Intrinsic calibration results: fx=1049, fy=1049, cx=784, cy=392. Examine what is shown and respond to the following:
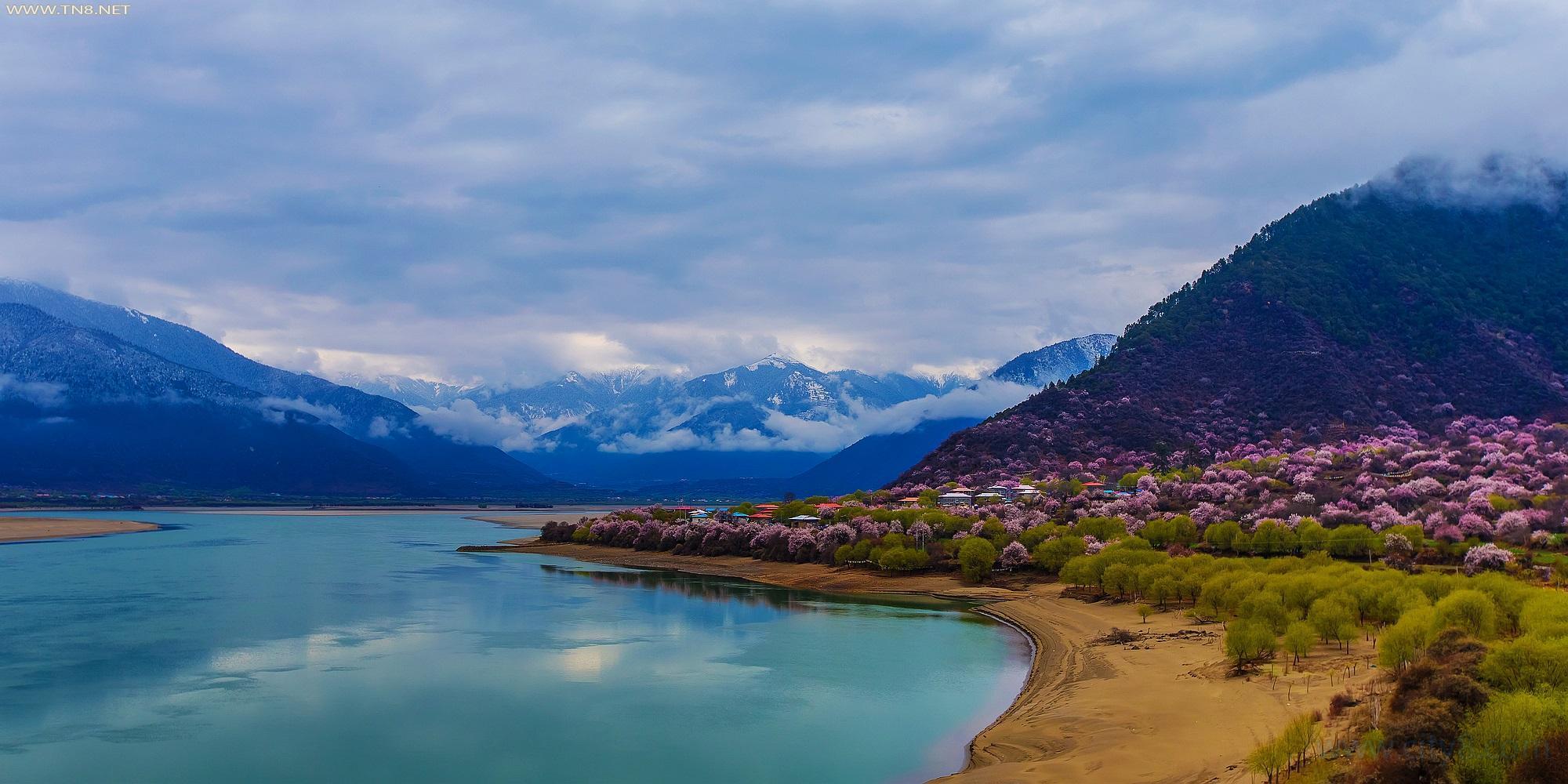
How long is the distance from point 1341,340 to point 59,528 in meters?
185

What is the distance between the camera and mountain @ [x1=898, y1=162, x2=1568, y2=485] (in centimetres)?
13550

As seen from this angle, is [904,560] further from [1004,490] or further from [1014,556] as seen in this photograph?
[1004,490]

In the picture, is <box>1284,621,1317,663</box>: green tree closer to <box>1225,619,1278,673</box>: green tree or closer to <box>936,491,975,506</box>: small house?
<box>1225,619,1278,673</box>: green tree

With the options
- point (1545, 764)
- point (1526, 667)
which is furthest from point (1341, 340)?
point (1545, 764)

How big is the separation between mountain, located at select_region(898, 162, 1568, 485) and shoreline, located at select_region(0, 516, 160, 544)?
112m

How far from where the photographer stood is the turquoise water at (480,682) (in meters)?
31.6

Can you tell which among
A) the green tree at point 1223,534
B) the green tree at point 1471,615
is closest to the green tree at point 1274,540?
the green tree at point 1223,534

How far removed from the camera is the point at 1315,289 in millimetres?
160375

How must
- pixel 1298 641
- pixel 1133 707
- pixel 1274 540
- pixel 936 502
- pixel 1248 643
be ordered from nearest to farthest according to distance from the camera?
pixel 1133 707
pixel 1298 641
pixel 1248 643
pixel 1274 540
pixel 936 502

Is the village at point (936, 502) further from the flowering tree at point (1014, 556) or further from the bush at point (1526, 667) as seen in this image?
the bush at point (1526, 667)

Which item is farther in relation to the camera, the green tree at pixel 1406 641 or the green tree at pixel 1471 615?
the green tree at pixel 1471 615

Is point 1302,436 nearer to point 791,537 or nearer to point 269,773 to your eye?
point 791,537

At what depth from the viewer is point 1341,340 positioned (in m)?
150

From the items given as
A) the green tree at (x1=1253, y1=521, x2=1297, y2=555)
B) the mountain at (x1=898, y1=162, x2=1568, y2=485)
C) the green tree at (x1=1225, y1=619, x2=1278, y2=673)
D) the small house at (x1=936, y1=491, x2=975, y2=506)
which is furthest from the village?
the green tree at (x1=1225, y1=619, x2=1278, y2=673)
